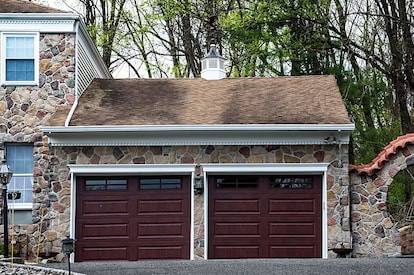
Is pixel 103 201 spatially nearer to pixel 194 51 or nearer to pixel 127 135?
pixel 127 135

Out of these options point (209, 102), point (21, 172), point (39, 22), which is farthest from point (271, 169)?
point (39, 22)

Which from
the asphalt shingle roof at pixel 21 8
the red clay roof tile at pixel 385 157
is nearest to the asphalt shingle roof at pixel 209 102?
the red clay roof tile at pixel 385 157

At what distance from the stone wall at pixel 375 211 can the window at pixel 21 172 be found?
23.1 feet

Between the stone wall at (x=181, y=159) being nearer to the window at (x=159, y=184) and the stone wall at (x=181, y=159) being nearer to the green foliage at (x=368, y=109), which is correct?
the window at (x=159, y=184)

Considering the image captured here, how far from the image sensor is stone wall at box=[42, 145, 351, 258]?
14812mm

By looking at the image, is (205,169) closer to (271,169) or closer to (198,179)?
(198,179)

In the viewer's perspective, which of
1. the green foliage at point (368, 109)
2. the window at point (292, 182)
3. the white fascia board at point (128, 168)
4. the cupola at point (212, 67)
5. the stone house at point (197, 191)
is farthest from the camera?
the green foliage at point (368, 109)

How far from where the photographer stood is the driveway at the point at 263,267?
1130 centimetres

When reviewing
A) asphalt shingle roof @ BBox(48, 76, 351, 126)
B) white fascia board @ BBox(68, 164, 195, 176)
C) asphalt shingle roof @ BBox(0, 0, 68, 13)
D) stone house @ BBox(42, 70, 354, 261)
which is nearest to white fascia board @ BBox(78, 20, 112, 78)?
asphalt shingle roof @ BBox(0, 0, 68, 13)

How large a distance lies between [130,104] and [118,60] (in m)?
13.2

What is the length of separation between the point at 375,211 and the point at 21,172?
777cm

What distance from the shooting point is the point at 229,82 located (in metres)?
18.2

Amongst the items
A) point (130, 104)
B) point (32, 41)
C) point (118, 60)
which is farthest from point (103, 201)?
point (118, 60)

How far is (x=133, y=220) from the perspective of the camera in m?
15.0
